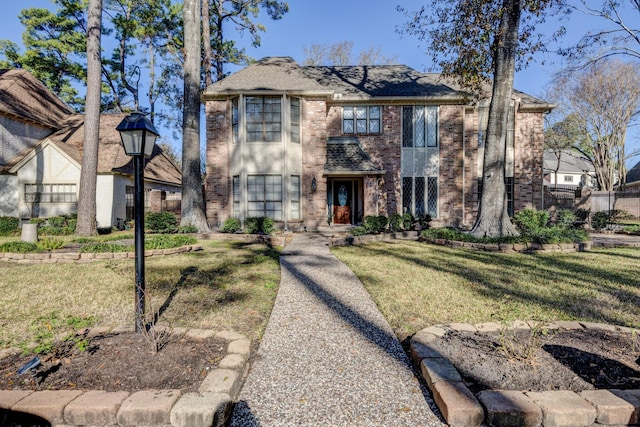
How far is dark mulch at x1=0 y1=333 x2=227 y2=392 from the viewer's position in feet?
7.85

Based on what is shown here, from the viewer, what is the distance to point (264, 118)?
1358cm

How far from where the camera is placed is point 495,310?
409cm

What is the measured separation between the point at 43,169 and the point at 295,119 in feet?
38.8

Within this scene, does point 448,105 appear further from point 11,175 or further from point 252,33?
point 11,175

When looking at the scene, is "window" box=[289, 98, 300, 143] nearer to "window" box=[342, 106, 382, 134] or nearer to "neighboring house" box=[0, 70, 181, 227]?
"window" box=[342, 106, 382, 134]

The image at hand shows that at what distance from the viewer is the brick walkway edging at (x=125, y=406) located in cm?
206

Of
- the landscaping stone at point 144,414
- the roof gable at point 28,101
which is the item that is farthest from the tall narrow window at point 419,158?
the roof gable at point 28,101

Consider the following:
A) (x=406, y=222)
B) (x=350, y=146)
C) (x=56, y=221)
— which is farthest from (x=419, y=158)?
(x=56, y=221)

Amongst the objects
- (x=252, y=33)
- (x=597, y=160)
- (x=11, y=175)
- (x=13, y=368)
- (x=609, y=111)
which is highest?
(x=252, y=33)

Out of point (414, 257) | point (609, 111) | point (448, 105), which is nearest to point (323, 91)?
point (448, 105)

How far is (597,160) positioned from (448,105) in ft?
57.7

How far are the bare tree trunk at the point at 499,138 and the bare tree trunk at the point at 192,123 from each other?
991 cm

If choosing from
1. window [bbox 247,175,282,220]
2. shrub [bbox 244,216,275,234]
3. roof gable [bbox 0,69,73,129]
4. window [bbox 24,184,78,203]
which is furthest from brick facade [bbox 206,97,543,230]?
roof gable [bbox 0,69,73,129]

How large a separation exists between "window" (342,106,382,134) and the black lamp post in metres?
12.7
